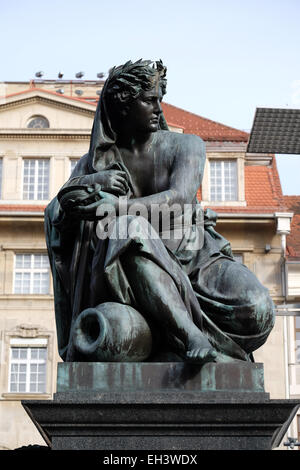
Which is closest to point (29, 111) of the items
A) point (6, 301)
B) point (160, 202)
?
point (6, 301)

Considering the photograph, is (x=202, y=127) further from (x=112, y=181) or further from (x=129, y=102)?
(x=112, y=181)

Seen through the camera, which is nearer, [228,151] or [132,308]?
[132,308]

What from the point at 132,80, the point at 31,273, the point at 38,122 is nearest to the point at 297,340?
the point at 31,273

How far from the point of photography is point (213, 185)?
33.5 m

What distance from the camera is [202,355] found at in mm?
5020

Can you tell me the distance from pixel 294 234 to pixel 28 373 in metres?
11.4

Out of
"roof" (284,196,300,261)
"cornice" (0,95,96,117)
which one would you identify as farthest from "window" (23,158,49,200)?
"roof" (284,196,300,261)

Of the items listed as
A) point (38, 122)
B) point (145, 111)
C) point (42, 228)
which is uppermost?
point (38, 122)

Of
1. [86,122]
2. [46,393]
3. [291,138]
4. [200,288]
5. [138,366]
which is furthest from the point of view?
[86,122]

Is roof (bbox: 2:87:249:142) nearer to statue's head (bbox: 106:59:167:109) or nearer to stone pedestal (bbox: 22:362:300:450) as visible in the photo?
statue's head (bbox: 106:59:167:109)

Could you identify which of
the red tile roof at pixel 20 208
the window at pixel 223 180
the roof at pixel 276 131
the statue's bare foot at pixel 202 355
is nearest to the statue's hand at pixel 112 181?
the statue's bare foot at pixel 202 355

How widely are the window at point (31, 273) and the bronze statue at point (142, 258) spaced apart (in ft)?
84.3

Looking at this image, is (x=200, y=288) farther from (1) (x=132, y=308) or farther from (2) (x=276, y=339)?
(2) (x=276, y=339)
